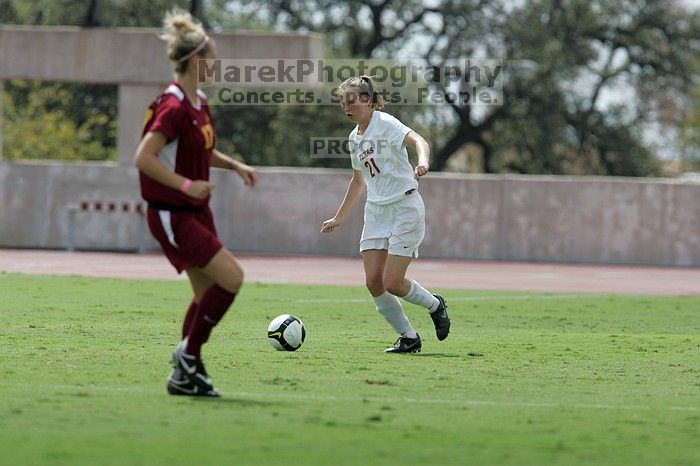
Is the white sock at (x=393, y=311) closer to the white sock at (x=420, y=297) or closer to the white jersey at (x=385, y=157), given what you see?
the white sock at (x=420, y=297)

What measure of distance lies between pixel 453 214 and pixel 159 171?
72.4 ft

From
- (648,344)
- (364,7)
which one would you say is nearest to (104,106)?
(364,7)

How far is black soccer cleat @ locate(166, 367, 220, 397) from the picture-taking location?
788 centimetres

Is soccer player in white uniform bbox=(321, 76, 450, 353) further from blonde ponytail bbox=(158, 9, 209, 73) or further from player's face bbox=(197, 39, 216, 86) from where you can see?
blonde ponytail bbox=(158, 9, 209, 73)

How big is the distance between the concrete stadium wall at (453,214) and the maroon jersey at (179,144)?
2111 cm

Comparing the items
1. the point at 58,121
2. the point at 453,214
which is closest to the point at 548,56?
the point at 58,121

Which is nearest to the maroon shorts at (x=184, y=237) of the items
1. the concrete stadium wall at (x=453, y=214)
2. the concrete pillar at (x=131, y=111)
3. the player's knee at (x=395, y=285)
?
the player's knee at (x=395, y=285)

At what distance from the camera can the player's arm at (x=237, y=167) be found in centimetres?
793

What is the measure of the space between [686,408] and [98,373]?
11.7 ft

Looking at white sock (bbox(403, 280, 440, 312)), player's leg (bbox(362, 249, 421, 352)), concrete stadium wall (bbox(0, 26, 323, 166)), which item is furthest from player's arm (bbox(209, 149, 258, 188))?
concrete stadium wall (bbox(0, 26, 323, 166))

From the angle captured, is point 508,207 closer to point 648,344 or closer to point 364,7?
point 648,344

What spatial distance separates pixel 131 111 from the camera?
98.2 ft

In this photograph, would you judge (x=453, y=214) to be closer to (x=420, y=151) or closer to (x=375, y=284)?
(x=375, y=284)

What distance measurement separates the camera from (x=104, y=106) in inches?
1917
